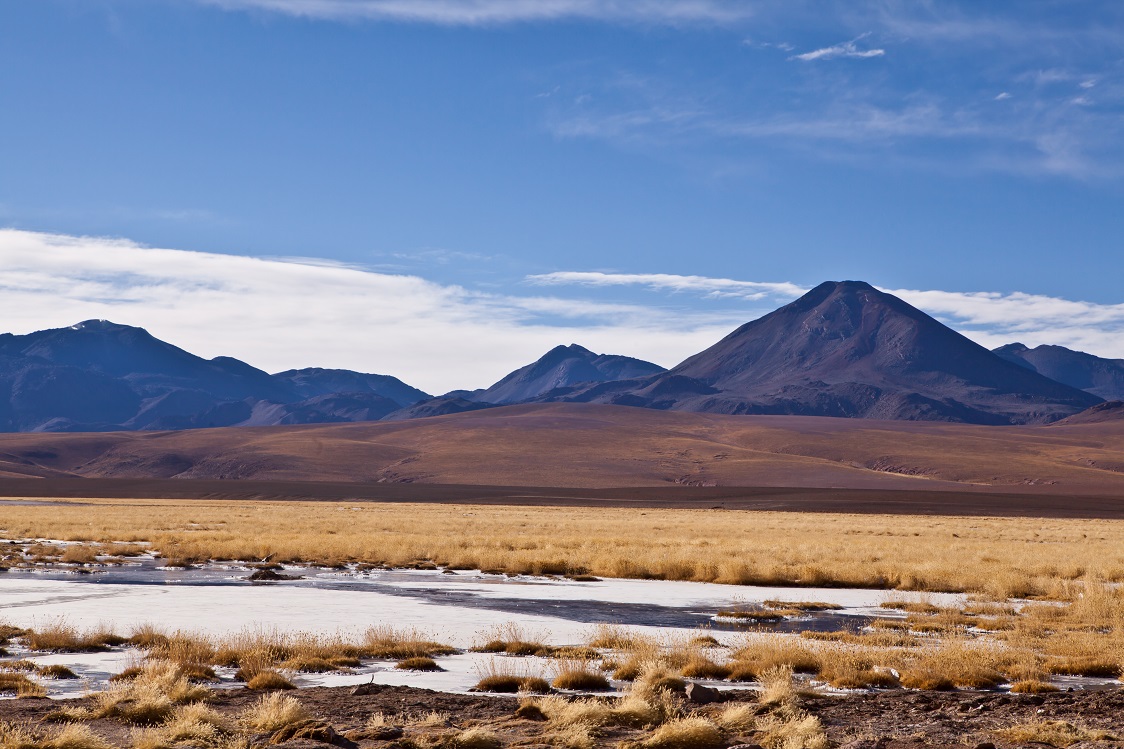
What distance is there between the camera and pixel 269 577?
28.7m

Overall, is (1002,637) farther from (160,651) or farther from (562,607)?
(160,651)

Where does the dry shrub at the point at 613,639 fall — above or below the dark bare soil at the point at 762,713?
below

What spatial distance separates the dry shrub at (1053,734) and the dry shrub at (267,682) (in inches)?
334

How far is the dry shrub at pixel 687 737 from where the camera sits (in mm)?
10555

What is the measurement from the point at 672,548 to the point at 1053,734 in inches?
1103

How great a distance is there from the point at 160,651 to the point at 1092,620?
17090mm

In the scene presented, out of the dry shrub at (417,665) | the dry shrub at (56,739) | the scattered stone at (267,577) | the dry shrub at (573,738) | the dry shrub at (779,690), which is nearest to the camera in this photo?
the dry shrub at (56,739)

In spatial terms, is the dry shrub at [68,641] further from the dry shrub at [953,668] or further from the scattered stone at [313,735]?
the dry shrub at [953,668]

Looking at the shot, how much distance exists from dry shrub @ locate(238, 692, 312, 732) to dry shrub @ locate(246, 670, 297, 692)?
1.84m

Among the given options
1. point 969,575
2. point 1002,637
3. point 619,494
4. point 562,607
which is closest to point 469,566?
point 562,607

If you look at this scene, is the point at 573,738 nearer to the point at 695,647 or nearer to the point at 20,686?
the point at 695,647

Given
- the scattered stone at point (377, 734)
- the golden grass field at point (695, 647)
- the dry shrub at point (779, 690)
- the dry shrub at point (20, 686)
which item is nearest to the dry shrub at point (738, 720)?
the golden grass field at point (695, 647)

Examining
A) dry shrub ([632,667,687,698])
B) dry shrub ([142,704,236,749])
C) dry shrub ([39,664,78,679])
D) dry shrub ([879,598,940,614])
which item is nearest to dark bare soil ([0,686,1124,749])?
dry shrub ([142,704,236,749])

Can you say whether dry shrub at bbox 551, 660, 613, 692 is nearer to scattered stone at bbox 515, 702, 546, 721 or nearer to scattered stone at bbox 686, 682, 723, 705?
scattered stone at bbox 686, 682, 723, 705
